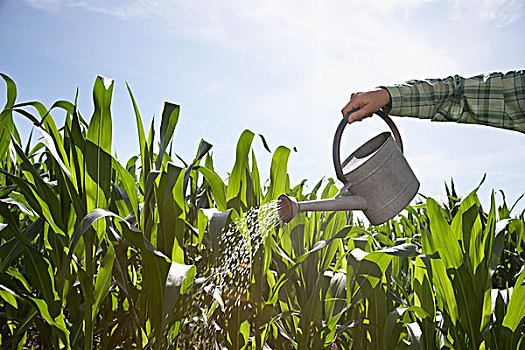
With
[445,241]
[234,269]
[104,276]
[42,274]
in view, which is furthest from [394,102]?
[42,274]

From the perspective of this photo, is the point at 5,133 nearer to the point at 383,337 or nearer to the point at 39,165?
the point at 39,165

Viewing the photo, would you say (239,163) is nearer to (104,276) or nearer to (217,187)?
(217,187)

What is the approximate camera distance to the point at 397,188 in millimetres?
982

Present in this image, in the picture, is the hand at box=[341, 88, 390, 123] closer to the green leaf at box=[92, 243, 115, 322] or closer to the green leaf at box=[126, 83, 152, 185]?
the green leaf at box=[126, 83, 152, 185]

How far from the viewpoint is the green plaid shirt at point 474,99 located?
1164 mm

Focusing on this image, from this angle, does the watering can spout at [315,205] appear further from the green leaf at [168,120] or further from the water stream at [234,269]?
the green leaf at [168,120]

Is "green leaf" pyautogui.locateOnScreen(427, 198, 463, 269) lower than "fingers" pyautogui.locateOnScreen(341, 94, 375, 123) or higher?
lower

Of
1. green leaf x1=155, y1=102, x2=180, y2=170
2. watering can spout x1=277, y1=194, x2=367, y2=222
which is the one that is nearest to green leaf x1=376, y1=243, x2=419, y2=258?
watering can spout x1=277, y1=194, x2=367, y2=222

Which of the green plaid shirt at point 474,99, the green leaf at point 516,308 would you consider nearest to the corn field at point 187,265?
the green leaf at point 516,308

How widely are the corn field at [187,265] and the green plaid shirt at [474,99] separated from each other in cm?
26

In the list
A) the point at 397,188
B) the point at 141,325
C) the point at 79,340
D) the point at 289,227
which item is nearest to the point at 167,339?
the point at 141,325

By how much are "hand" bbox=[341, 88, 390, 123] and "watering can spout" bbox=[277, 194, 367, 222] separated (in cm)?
19

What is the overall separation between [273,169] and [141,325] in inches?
20.8

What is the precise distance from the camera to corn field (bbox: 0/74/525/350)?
91 centimetres
